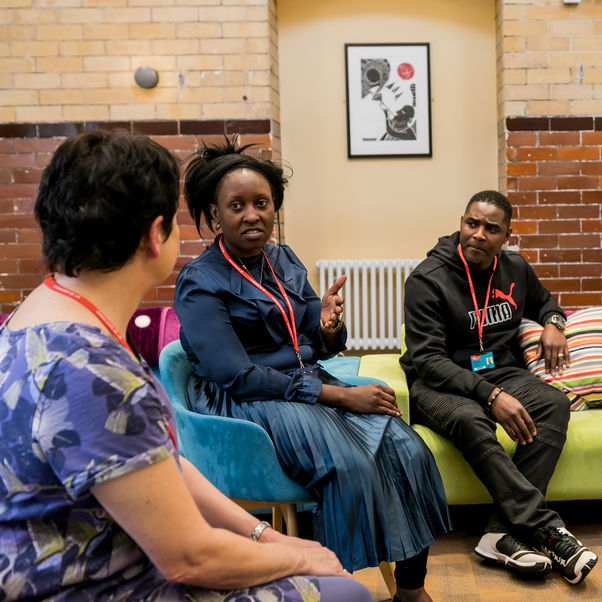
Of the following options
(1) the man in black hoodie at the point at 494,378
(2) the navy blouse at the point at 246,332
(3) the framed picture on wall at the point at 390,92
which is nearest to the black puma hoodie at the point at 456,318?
(1) the man in black hoodie at the point at 494,378

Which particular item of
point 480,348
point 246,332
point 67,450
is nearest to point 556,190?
point 480,348

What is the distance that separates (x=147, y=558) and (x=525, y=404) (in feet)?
5.74

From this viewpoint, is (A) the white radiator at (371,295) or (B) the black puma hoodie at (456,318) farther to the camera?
(A) the white radiator at (371,295)

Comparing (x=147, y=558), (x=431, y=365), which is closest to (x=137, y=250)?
(x=147, y=558)

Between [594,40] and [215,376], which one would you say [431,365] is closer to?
[215,376]

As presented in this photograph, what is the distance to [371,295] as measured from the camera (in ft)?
14.5

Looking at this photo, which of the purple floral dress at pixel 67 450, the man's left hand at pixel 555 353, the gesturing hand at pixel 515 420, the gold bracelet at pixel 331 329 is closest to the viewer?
the purple floral dress at pixel 67 450

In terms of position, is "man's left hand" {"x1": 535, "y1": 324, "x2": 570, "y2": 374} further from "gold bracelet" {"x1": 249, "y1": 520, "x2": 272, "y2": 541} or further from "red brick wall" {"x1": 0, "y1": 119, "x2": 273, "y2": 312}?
"red brick wall" {"x1": 0, "y1": 119, "x2": 273, "y2": 312}

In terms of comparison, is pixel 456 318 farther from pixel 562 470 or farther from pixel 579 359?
pixel 562 470

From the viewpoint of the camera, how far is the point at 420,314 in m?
2.47

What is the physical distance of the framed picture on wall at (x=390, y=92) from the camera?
4426mm

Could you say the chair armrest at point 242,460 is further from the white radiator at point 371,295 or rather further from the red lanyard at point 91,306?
the white radiator at point 371,295

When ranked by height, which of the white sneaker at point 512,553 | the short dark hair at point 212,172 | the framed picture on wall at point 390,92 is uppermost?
the framed picture on wall at point 390,92

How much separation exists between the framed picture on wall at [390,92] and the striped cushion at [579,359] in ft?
7.22
